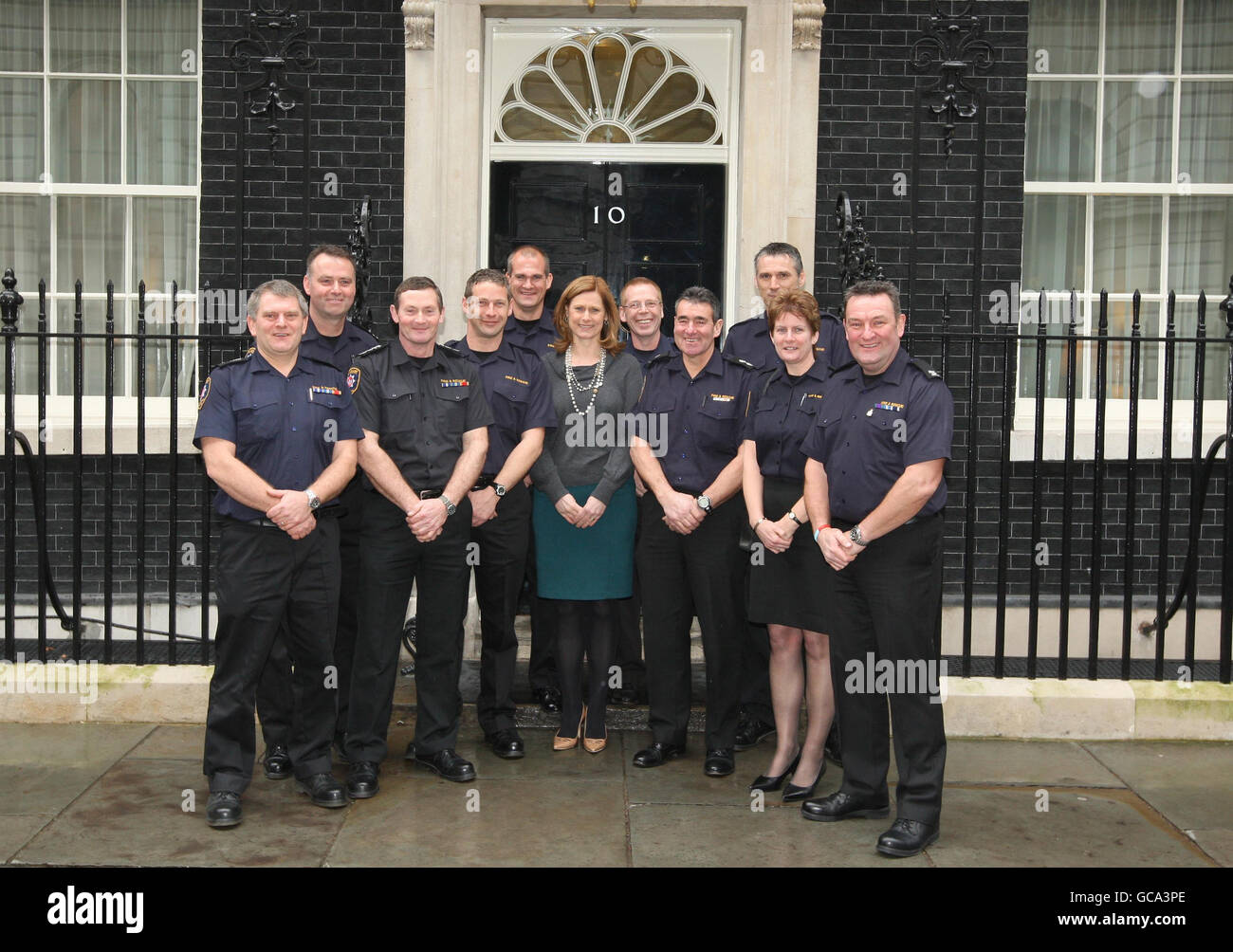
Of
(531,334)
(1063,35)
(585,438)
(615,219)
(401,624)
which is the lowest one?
(401,624)

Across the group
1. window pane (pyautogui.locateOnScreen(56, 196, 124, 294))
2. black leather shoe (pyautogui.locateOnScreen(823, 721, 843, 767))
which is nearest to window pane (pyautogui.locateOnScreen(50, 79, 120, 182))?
window pane (pyautogui.locateOnScreen(56, 196, 124, 294))

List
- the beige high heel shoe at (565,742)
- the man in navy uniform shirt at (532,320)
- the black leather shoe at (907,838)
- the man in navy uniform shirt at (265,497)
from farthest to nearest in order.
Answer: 1. the man in navy uniform shirt at (532,320)
2. the beige high heel shoe at (565,742)
3. the man in navy uniform shirt at (265,497)
4. the black leather shoe at (907,838)

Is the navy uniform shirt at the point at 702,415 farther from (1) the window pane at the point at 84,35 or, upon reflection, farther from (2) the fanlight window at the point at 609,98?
(1) the window pane at the point at 84,35

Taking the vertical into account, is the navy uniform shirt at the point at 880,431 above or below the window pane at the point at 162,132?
below

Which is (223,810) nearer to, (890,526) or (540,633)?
(540,633)

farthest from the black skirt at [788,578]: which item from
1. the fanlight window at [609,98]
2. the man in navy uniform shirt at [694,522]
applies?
the fanlight window at [609,98]

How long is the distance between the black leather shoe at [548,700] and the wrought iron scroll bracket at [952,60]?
361 cm

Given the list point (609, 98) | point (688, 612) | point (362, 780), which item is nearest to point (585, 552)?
point (688, 612)

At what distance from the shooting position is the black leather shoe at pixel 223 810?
190 inches

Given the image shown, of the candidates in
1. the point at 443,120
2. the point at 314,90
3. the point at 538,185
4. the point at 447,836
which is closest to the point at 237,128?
the point at 314,90

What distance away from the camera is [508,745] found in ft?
18.7

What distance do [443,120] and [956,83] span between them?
9.09 ft

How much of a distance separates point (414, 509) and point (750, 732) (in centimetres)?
182
